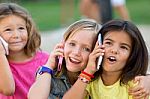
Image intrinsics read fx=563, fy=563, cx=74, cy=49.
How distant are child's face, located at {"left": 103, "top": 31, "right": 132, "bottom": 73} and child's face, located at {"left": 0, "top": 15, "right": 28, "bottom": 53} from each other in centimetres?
69

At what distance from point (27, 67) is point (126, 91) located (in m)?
0.81

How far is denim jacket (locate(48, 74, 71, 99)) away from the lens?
375 cm

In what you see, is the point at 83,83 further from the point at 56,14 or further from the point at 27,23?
the point at 56,14

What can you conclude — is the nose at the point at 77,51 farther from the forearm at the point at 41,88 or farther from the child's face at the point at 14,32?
the child's face at the point at 14,32

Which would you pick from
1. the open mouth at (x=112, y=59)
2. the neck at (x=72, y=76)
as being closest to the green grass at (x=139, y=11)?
the neck at (x=72, y=76)

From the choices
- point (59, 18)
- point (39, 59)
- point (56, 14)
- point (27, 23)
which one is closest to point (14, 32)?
point (27, 23)

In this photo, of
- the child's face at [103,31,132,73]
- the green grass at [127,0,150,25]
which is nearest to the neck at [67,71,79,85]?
the child's face at [103,31,132,73]

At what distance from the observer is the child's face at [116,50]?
11.7 ft

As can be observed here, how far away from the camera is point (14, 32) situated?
3980 mm

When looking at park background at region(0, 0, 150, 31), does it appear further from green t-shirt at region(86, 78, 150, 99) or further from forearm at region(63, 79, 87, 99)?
forearm at region(63, 79, 87, 99)

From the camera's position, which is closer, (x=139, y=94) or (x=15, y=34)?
(x=139, y=94)

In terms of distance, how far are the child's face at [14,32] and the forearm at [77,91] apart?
0.62 metres

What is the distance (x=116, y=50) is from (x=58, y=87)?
493mm

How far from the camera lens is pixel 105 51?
11.6ft
